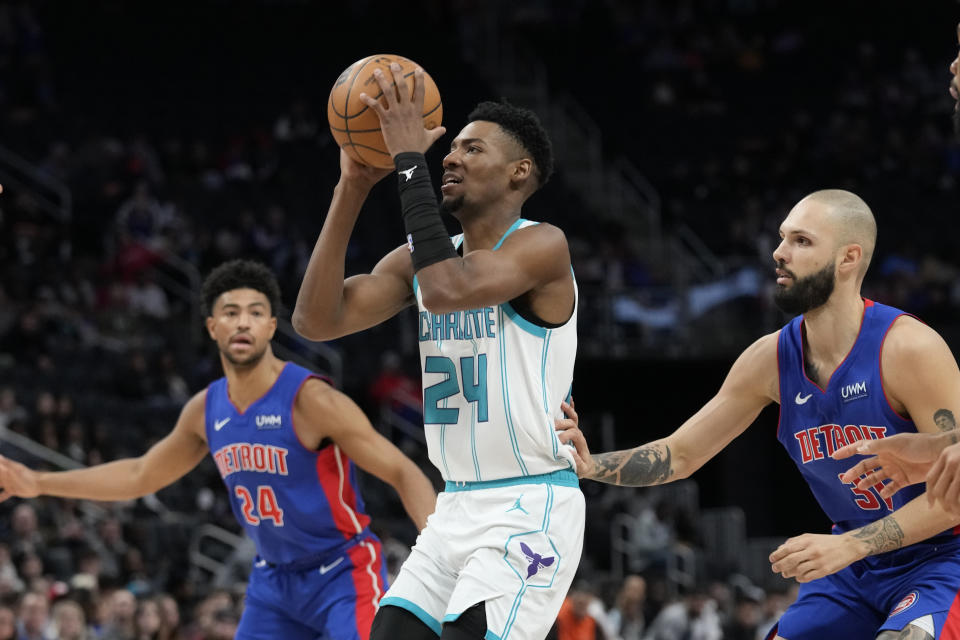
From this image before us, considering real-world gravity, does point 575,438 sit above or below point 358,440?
below

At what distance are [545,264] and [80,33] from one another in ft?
52.8

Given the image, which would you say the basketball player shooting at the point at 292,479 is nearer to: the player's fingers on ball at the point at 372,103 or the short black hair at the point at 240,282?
the short black hair at the point at 240,282

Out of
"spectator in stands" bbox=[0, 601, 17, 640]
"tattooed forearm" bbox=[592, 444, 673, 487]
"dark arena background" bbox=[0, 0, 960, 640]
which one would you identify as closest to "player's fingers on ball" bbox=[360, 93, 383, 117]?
"tattooed forearm" bbox=[592, 444, 673, 487]

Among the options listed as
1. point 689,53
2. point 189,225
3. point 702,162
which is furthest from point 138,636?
point 689,53

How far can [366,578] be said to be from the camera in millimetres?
6000

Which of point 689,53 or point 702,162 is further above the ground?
point 689,53

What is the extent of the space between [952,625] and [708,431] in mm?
1266

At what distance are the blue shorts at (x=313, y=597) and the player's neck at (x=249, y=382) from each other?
2.62 ft

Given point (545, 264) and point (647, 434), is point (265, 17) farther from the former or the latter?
point (545, 264)

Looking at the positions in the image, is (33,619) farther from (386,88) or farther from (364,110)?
(386,88)

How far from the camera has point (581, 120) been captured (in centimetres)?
2141

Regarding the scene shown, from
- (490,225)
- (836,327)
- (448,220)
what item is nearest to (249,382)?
(490,225)

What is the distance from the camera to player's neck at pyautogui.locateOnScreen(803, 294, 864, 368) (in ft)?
16.0

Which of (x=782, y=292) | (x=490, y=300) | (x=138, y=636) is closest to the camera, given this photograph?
(x=490, y=300)
